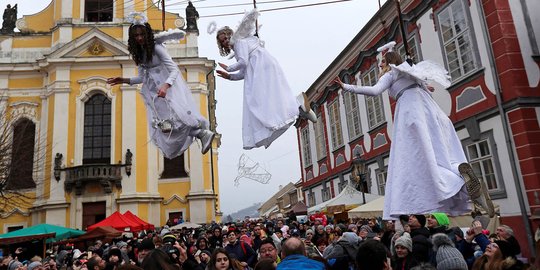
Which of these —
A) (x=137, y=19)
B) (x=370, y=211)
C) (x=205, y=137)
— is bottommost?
(x=370, y=211)

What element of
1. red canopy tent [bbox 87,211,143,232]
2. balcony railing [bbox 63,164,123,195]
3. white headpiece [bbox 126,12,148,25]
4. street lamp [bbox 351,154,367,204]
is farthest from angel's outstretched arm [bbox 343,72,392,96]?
balcony railing [bbox 63,164,123,195]

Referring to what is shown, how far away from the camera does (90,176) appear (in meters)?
22.9

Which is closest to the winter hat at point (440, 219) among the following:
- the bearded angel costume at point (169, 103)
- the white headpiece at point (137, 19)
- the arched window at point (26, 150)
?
the bearded angel costume at point (169, 103)

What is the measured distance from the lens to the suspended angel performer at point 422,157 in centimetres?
405

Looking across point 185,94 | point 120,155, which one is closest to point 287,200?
point 120,155

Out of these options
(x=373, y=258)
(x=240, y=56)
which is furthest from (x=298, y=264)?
(x=240, y=56)

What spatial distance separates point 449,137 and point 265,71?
218 centimetres

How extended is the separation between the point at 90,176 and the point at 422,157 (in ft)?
71.8

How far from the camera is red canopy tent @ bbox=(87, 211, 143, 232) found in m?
16.7

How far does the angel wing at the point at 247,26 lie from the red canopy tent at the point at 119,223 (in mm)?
13675

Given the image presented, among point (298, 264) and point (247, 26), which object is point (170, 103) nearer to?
point (247, 26)

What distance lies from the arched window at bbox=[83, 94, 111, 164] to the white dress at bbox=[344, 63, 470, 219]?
2235 centimetres

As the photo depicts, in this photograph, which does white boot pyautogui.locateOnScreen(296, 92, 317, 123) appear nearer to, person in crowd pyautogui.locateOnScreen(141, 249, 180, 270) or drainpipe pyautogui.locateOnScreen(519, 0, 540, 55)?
person in crowd pyautogui.locateOnScreen(141, 249, 180, 270)

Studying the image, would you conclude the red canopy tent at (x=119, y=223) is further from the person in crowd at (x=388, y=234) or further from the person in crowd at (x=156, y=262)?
the person in crowd at (x=156, y=262)
